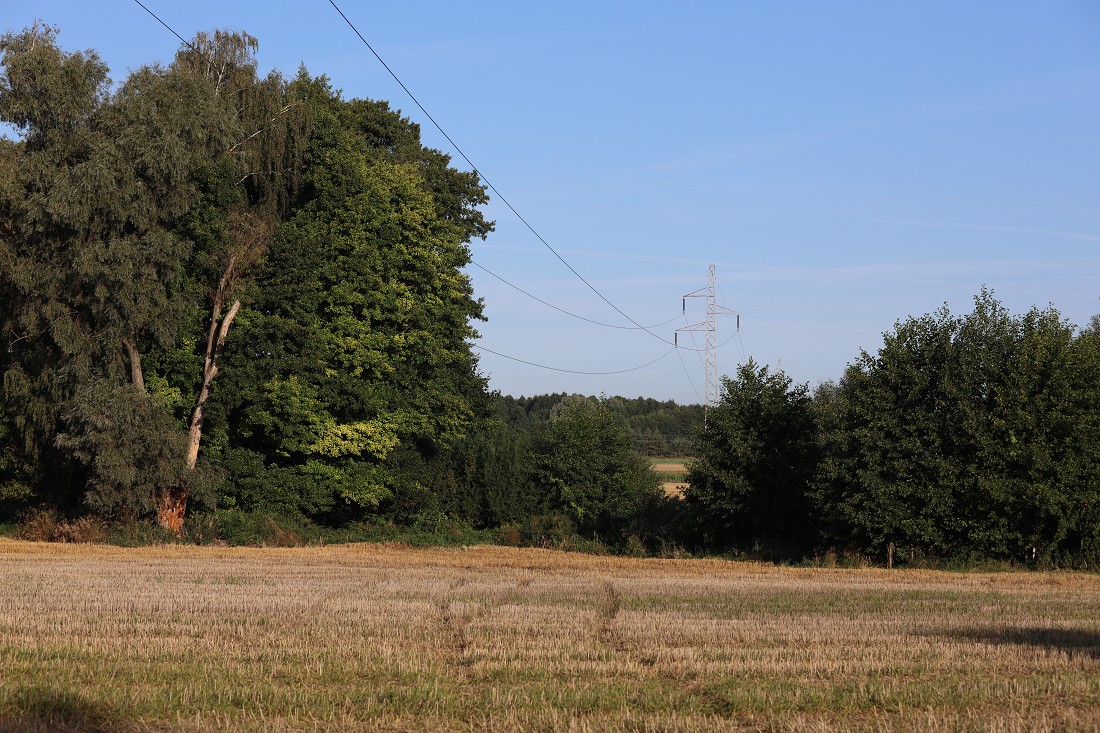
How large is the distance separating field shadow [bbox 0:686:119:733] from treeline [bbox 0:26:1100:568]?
2417 cm

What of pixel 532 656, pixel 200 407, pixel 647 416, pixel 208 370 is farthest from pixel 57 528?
pixel 647 416

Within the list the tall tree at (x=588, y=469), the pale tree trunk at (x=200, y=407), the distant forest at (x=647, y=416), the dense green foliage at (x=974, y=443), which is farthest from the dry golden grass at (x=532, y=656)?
the distant forest at (x=647, y=416)

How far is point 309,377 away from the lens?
127ft

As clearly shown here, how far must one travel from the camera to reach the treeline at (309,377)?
31750 mm

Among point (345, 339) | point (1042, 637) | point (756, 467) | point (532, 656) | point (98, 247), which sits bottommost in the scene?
point (532, 656)

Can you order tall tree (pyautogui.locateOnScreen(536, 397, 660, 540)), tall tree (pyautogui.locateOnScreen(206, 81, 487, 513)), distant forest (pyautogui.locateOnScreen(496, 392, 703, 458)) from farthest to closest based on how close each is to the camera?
distant forest (pyautogui.locateOnScreen(496, 392, 703, 458)) → tall tree (pyautogui.locateOnScreen(536, 397, 660, 540)) → tall tree (pyautogui.locateOnScreen(206, 81, 487, 513))

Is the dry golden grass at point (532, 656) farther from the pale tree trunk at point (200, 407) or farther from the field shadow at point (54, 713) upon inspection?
the pale tree trunk at point (200, 407)

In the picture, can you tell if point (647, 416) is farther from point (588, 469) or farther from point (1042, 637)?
point (1042, 637)

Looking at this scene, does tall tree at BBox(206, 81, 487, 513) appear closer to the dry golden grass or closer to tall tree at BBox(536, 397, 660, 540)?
tall tree at BBox(536, 397, 660, 540)

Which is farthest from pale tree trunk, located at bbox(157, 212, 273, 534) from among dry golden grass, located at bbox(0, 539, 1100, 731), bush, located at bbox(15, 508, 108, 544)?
dry golden grass, located at bbox(0, 539, 1100, 731)

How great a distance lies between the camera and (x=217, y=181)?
37250 millimetres

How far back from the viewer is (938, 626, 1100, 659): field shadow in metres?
14.3

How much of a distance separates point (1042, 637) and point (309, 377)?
29002mm

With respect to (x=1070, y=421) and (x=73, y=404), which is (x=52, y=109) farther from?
(x=1070, y=421)
